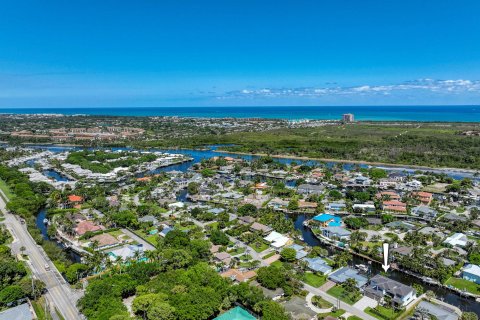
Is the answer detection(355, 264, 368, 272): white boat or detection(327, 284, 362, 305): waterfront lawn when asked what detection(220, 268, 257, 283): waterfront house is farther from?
detection(355, 264, 368, 272): white boat

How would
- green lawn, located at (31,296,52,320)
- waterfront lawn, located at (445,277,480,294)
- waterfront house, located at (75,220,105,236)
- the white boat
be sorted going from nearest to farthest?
1. green lawn, located at (31,296,52,320)
2. waterfront lawn, located at (445,277,480,294)
3. the white boat
4. waterfront house, located at (75,220,105,236)

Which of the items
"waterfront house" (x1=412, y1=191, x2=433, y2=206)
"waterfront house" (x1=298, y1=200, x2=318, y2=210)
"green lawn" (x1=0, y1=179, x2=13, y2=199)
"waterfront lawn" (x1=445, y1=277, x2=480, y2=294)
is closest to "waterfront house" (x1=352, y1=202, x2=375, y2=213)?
"waterfront house" (x1=298, y1=200, x2=318, y2=210)

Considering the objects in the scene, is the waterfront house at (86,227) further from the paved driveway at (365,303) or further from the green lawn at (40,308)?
the paved driveway at (365,303)

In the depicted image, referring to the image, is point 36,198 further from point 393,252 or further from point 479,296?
point 479,296

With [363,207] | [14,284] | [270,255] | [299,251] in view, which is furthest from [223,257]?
[363,207]

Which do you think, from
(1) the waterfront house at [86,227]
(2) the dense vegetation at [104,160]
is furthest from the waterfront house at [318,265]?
(2) the dense vegetation at [104,160]
